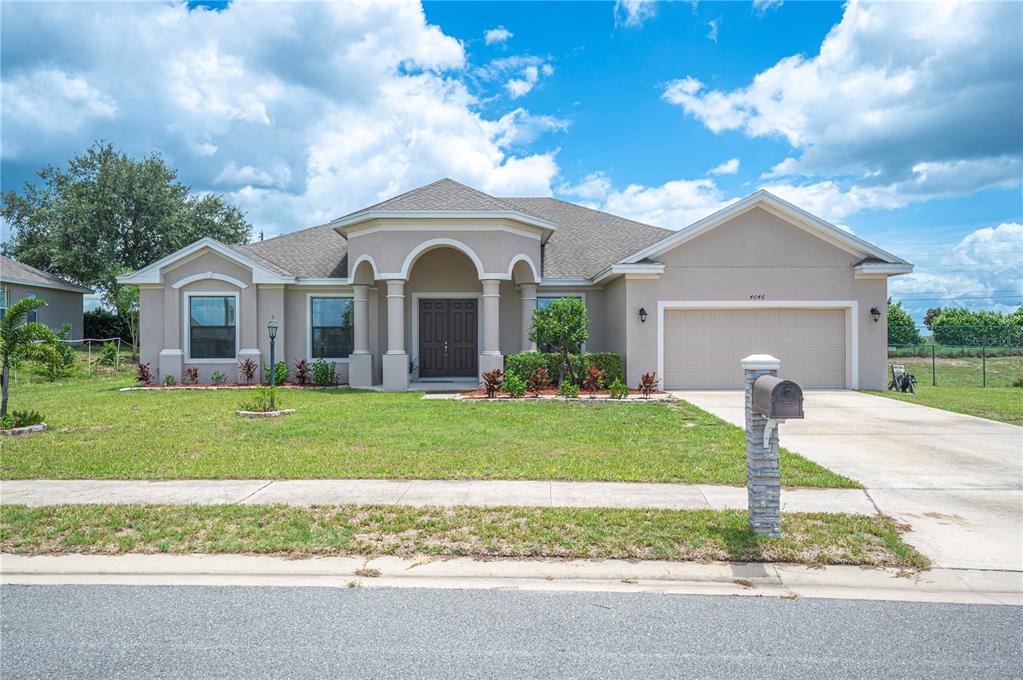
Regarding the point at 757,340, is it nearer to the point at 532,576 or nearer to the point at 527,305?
the point at 527,305

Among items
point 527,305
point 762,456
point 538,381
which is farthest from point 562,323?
point 762,456

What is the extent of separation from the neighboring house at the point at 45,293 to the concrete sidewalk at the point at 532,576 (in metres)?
24.8

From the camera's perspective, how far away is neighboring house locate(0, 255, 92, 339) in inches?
973

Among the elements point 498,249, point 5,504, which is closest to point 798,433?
point 498,249

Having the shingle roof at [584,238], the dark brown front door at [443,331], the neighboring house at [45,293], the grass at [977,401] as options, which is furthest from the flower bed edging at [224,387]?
the grass at [977,401]

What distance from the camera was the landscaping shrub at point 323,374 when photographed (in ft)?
57.6

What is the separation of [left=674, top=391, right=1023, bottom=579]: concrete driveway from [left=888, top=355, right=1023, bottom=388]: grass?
9487 millimetres

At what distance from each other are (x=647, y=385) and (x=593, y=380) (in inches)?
52.9

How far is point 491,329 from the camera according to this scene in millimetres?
16109

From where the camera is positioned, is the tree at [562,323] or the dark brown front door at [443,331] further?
the dark brown front door at [443,331]

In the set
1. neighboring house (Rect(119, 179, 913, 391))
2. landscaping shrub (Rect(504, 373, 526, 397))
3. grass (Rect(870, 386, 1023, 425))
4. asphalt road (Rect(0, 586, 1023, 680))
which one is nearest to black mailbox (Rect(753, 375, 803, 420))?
asphalt road (Rect(0, 586, 1023, 680))

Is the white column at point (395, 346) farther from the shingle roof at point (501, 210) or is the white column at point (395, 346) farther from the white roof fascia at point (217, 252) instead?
the white roof fascia at point (217, 252)

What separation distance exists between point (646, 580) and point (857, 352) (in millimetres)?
14420

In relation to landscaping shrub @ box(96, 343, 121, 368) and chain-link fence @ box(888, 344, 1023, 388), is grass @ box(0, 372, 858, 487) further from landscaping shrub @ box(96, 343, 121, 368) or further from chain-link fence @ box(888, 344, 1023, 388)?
chain-link fence @ box(888, 344, 1023, 388)
